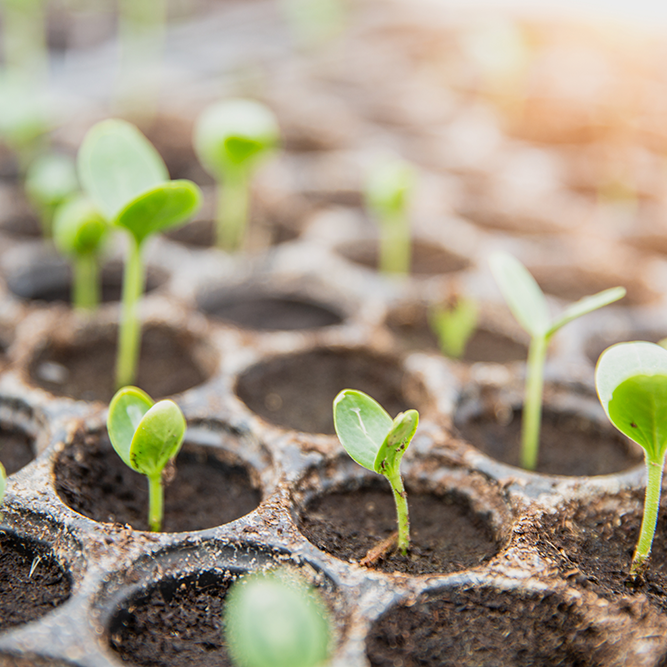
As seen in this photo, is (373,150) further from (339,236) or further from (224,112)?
(224,112)

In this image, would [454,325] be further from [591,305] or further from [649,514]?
[649,514]

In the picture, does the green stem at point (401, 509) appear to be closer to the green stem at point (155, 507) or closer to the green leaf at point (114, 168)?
the green stem at point (155, 507)

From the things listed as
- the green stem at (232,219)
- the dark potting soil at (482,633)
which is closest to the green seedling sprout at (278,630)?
the dark potting soil at (482,633)

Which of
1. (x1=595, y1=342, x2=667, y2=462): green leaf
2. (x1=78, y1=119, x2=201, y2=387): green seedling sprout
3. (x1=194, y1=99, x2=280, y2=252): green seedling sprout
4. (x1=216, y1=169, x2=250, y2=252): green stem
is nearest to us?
(x1=595, y1=342, x2=667, y2=462): green leaf

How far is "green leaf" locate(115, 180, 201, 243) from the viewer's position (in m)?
0.80

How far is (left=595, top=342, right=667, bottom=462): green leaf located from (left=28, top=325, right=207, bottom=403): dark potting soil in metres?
0.68

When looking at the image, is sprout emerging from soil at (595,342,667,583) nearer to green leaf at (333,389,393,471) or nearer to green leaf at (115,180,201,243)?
green leaf at (333,389,393,471)

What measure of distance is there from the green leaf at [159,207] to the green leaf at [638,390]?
1.71ft

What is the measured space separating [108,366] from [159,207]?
0.40m

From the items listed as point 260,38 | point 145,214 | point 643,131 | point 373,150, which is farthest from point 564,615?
point 260,38

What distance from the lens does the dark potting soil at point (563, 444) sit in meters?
0.92

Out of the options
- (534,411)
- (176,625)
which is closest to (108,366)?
(176,625)

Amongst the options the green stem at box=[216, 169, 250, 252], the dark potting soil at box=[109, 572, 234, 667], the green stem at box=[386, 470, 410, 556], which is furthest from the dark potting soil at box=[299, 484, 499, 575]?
the green stem at box=[216, 169, 250, 252]

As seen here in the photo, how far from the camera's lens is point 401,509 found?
0.70 metres
